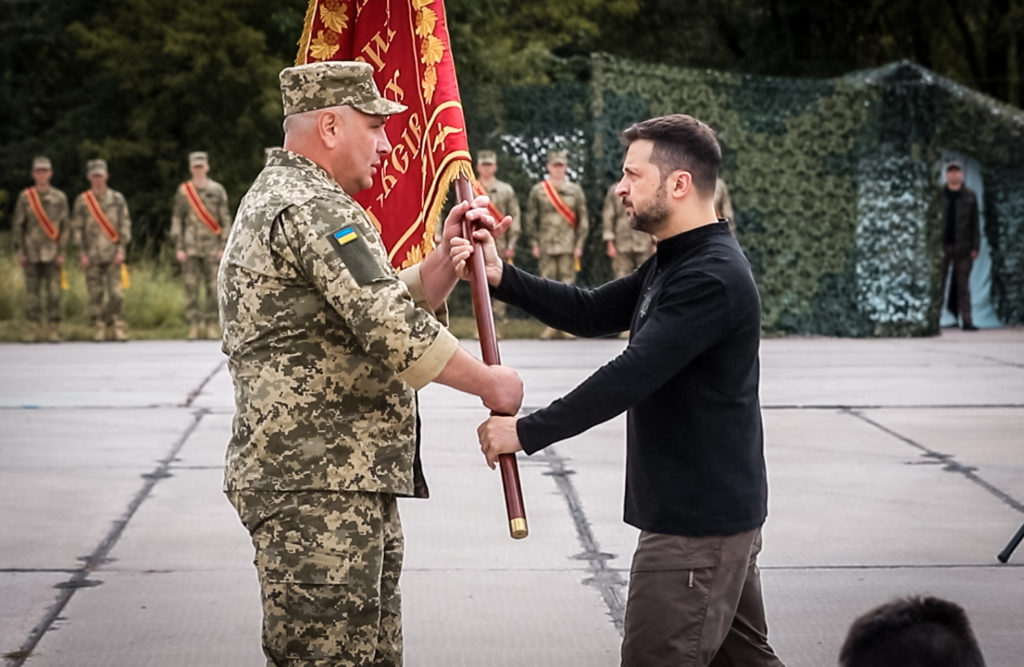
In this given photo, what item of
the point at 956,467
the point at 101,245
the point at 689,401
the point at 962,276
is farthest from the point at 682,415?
A: the point at 962,276

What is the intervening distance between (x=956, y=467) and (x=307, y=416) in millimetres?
6411

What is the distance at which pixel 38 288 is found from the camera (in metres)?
19.2

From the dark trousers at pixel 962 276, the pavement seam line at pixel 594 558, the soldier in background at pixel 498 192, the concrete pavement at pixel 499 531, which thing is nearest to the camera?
the concrete pavement at pixel 499 531

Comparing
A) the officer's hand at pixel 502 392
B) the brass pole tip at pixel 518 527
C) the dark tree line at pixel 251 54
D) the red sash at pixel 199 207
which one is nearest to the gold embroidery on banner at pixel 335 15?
the officer's hand at pixel 502 392

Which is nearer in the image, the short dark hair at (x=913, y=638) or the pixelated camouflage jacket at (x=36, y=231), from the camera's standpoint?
the short dark hair at (x=913, y=638)

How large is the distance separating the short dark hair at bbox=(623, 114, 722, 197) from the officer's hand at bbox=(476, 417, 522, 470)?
777mm

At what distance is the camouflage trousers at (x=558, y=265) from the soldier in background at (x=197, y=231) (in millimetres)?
4018

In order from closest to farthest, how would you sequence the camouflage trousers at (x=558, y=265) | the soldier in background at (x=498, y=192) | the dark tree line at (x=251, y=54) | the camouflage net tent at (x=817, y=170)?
1. the camouflage net tent at (x=817, y=170)
2. the soldier in background at (x=498, y=192)
3. the camouflage trousers at (x=558, y=265)
4. the dark tree line at (x=251, y=54)

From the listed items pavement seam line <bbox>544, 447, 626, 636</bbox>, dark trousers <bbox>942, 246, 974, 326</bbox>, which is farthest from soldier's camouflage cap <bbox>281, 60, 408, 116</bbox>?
dark trousers <bbox>942, 246, 974, 326</bbox>

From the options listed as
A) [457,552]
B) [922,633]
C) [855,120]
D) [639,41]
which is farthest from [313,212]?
A: [639,41]

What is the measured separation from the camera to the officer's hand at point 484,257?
14.3ft

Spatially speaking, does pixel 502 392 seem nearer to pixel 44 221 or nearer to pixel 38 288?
pixel 44 221

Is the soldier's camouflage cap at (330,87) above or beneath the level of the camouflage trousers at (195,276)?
above

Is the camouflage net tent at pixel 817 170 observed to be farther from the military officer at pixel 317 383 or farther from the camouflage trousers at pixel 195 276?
the military officer at pixel 317 383
